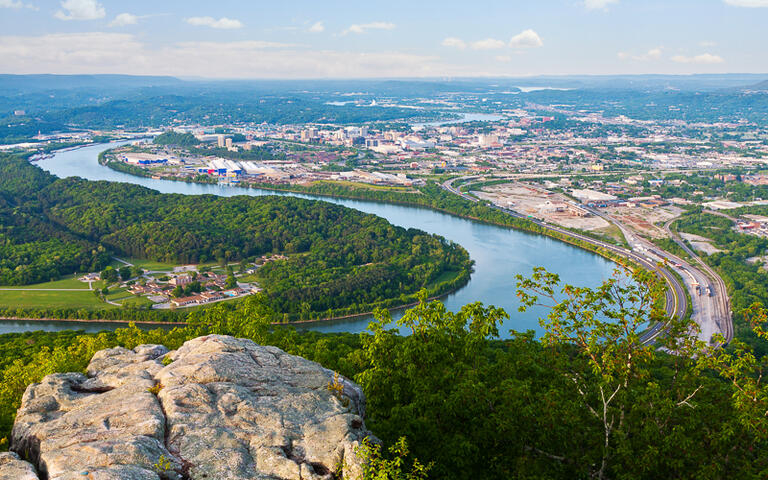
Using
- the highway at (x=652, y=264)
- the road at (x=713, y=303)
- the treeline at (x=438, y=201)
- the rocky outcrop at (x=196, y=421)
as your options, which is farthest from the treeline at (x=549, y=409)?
the treeline at (x=438, y=201)

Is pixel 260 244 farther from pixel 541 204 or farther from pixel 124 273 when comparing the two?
pixel 541 204

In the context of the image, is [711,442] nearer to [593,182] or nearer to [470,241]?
[470,241]

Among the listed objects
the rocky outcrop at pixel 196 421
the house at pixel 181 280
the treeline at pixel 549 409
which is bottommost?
the house at pixel 181 280

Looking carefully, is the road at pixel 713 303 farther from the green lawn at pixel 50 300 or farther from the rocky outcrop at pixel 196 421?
the green lawn at pixel 50 300

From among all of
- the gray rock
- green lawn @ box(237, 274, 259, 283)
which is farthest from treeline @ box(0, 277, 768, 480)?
green lawn @ box(237, 274, 259, 283)

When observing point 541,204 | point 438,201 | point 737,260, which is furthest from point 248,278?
point 541,204

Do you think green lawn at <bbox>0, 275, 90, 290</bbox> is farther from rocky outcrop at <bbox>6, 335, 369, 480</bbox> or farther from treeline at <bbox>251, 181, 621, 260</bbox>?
treeline at <bbox>251, 181, 621, 260</bbox>

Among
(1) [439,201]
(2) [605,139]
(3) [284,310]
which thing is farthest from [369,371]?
(2) [605,139]
